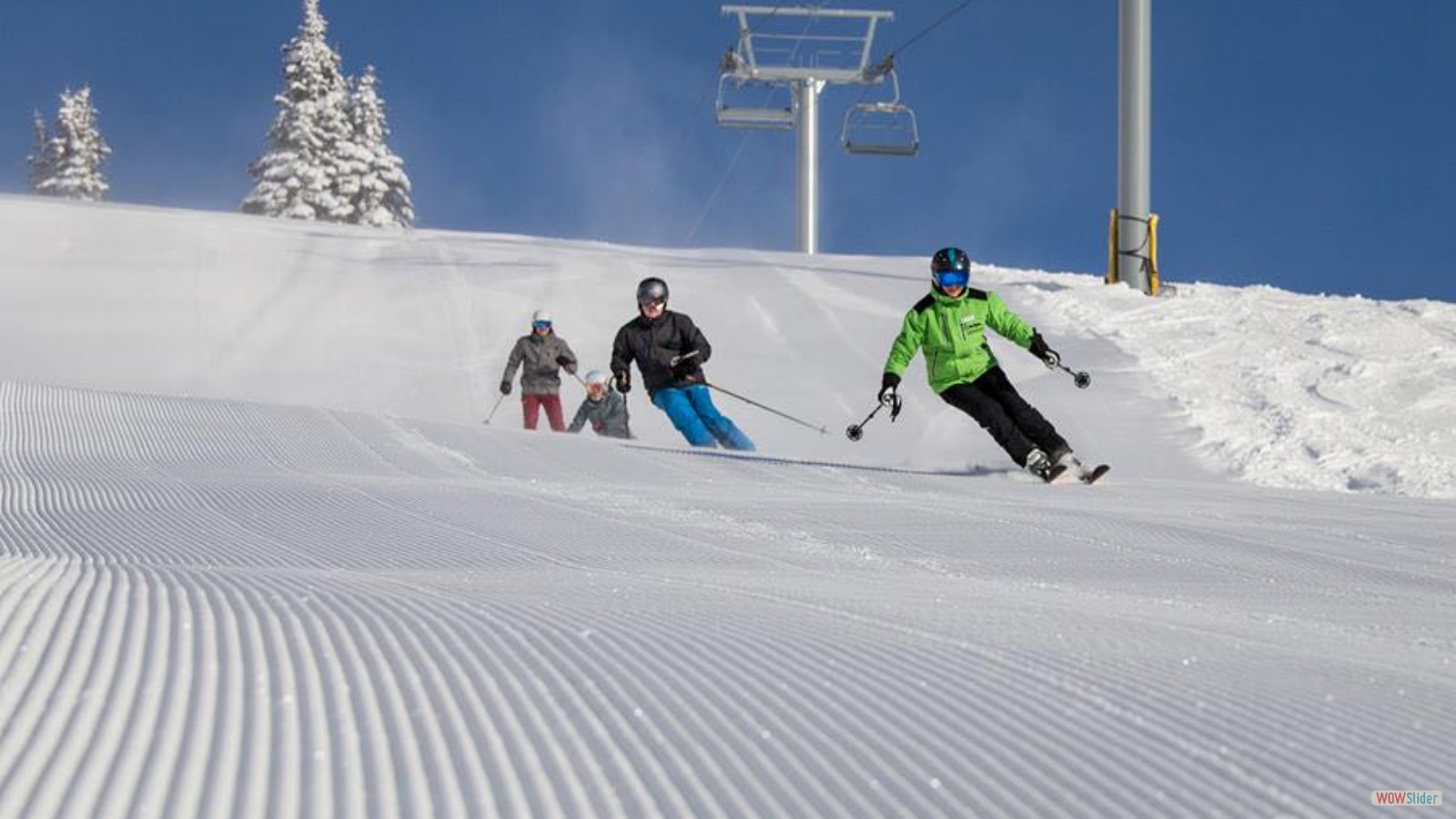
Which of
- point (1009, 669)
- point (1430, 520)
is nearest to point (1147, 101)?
point (1430, 520)

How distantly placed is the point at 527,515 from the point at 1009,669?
3.63 metres

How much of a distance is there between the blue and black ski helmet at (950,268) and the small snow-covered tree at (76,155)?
191 ft

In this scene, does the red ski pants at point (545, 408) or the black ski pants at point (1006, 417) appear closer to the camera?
the black ski pants at point (1006, 417)

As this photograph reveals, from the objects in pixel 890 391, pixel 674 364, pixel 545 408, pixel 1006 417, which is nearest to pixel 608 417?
pixel 545 408

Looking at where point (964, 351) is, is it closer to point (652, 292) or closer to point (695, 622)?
point (652, 292)

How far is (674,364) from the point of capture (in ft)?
41.7

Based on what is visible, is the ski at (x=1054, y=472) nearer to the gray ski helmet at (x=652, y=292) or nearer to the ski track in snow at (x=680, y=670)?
the ski track in snow at (x=680, y=670)

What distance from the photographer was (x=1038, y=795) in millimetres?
2086

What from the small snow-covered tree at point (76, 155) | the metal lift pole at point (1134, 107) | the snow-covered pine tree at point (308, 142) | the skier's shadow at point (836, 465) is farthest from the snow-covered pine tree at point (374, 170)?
the skier's shadow at point (836, 465)

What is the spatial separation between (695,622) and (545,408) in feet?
40.4

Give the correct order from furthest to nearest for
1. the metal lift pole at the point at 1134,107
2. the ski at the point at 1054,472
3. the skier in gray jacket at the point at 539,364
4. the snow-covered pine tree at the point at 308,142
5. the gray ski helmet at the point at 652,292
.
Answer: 1. the snow-covered pine tree at the point at 308,142
2. the metal lift pole at the point at 1134,107
3. the skier in gray jacket at the point at 539,364
4. the gray ski helmet at the point at 652,292
5. the ski at the point at 1054,472

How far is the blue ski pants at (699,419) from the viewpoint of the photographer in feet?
41.6

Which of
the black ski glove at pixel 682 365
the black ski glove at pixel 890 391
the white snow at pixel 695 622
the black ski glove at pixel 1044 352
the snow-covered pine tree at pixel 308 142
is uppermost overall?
the snow-covered pine tree at pixel 308 142

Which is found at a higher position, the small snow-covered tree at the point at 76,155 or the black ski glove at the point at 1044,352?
the small snow-covered tree at the point at 76,155
